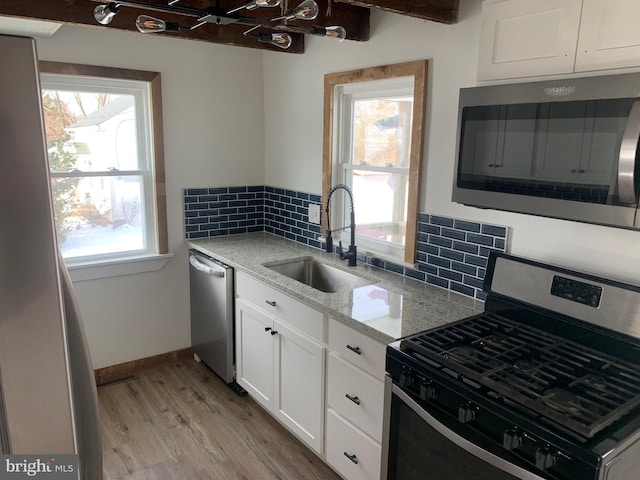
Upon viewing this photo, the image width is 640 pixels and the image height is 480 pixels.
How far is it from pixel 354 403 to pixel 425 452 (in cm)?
50

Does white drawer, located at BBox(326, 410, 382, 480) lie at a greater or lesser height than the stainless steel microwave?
lesser

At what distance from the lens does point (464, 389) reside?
4.75 feet

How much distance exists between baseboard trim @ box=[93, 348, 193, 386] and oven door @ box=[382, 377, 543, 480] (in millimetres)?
2120

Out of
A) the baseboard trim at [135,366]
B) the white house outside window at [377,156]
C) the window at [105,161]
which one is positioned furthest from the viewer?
the baseboard trim at [135,366]

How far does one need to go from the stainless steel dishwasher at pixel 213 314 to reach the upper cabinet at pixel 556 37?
1880mm

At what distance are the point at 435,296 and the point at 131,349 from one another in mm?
2185

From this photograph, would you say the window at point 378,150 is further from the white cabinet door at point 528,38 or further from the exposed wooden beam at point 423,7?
the white cabinet door at point 528,38

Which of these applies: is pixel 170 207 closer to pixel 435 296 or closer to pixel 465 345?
pixel 435 296

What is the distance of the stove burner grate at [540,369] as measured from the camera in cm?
129

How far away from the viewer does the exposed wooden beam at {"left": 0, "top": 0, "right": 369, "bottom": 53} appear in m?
2.14

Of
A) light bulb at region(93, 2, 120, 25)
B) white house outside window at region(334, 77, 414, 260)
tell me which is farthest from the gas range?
light bulb at region(93, 2, 120, 25)

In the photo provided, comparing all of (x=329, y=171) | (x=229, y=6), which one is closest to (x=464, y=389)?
(x=329, y=171)

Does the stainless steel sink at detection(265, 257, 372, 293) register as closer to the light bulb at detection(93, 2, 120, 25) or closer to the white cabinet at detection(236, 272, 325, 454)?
the white cabinet at detection(236, 272, 325, 454)

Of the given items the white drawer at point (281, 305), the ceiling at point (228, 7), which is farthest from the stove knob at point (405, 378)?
the ceiling at point (228, 7)
